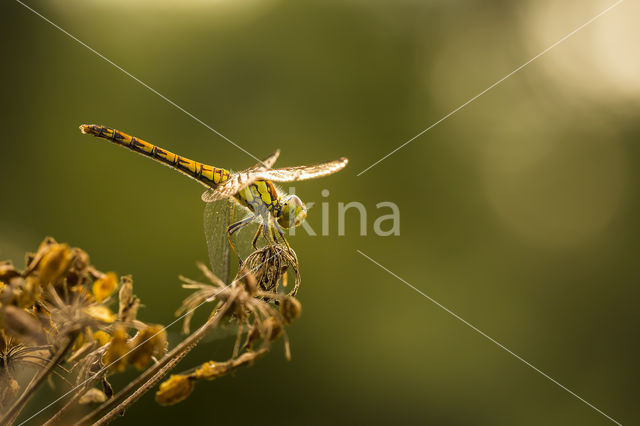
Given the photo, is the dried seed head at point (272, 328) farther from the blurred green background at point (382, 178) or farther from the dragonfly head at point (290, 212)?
the blurred green background at point (382, 178)

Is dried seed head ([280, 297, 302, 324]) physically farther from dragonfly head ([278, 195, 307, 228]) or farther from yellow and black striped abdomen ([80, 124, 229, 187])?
yellow and black striped abdomen ([80, 124, 229, 187])

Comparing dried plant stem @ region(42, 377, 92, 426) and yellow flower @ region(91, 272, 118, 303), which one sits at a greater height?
yellow flower @ region(91, 272, 118, 303)

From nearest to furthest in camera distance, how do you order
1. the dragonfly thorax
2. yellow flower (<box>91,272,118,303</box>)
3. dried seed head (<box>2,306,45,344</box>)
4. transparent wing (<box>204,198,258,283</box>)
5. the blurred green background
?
1. dried seed head (<box>2,306,45,344</box>)
2. yellow flower (<box>91,272,118,303</box>)
3. transparent wing (<box>204,198,258,283</box>)
4. the dragonfly thorax
5. the blurred green background

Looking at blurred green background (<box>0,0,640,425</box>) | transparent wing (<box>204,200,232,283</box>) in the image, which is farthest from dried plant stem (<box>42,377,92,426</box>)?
blurred green background (<box>0,0,640,425</box>)

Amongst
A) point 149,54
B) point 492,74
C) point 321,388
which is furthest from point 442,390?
point 149,54

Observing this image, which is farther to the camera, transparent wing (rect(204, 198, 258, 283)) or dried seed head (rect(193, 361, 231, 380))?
transparent wing (rect(204, 198, 258, 283))

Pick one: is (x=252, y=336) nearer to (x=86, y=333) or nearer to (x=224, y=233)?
(x=86, y=333)

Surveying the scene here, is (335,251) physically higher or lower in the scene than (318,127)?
lower

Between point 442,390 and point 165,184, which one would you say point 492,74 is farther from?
point 165,184
